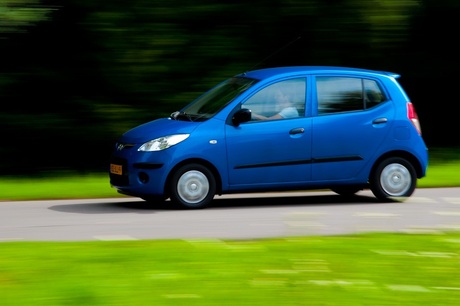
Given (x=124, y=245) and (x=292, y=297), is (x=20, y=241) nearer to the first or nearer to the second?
(x=124, y=245)

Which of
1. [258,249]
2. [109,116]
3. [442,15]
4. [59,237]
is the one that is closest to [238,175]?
[59,237]

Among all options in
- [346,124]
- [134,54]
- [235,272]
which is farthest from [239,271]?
[134,54]

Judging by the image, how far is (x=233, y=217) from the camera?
1139 cm

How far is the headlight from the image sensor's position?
12.0 meters

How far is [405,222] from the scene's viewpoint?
428 inches

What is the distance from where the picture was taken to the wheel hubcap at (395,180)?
12.8 m

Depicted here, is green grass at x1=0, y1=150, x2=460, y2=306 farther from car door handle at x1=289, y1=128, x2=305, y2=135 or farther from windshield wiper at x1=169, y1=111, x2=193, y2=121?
windshield wiper at x1=169, y1=111, x2=193, y2=121

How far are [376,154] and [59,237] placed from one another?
4.49 meters

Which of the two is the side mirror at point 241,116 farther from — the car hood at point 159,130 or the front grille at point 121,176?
the front grille at point 121,176

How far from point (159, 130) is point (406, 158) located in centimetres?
305

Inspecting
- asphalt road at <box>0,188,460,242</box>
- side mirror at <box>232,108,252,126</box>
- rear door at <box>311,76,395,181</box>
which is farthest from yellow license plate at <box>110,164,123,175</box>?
rear door at <box>311,76,395,181</box>

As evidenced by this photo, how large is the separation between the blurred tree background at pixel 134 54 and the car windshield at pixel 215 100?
4.35 m

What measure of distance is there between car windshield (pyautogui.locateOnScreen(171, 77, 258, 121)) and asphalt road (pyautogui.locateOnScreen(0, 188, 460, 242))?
1.11 m

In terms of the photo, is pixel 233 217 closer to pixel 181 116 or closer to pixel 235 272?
pixel 181 116
